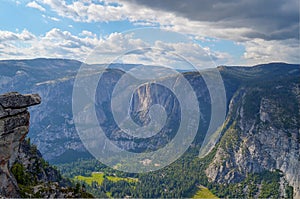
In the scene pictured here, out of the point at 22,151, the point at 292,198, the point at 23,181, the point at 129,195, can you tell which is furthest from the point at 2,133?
the point at 292,198

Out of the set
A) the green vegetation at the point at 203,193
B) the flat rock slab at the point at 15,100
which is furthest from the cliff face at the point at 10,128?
the green vegetation at the point at 203,193

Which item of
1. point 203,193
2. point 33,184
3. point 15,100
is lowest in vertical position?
point 203,193

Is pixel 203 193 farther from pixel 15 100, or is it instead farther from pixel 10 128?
pixel 15 100

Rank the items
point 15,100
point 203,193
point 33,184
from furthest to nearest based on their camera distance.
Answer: point 203,193, point 33,184, point 15,100

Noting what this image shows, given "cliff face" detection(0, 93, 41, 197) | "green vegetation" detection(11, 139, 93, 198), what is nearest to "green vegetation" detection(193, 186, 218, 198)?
"green vegetation" detection(11, 139, 93, 198)

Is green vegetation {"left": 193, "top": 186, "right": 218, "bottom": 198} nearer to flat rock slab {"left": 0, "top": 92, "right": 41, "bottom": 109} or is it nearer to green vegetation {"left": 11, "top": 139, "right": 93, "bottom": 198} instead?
green vegetation {"left": 11, "top": 139, "right": 93, "bottom": 198}

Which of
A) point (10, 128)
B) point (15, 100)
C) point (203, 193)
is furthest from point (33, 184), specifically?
point (203, 193)

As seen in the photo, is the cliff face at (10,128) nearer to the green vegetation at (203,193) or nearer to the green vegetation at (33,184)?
the green vegetation at (33,184)

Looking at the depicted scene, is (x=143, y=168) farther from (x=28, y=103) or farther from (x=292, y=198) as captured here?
(x=28, y=103)
